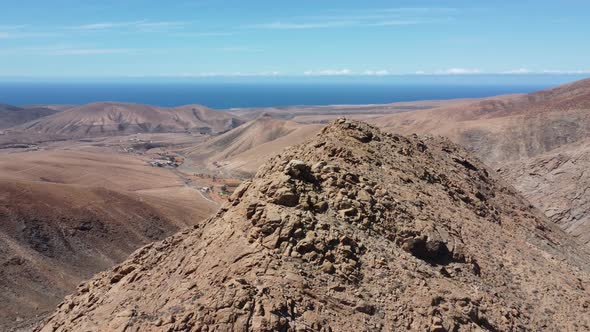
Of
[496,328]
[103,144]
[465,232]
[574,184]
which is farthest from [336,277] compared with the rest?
[103,144]

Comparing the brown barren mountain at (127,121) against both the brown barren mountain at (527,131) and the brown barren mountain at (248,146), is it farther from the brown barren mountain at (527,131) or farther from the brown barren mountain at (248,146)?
the brown barren mountain at (527,131)

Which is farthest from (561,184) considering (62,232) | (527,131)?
(62,232)

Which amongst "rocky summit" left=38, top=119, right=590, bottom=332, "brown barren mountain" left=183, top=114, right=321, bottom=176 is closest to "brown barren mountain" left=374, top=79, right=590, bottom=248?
"rocky summit" left=38, top=119, right=590, bottom=332

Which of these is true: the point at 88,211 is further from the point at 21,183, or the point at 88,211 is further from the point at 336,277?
the point at 336,277

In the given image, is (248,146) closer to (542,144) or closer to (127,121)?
(542,144)

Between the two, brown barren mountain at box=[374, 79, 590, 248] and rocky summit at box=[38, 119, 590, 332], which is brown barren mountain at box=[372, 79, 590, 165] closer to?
brown barren mountain at box=[374, 79, 590, 248]
